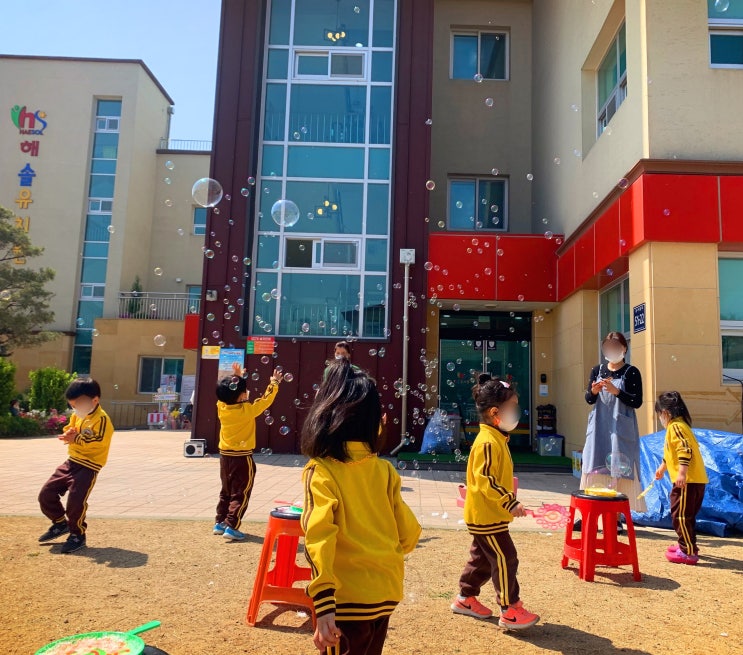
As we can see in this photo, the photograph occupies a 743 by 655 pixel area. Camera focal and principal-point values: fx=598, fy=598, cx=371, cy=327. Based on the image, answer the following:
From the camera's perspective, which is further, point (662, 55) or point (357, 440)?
point (662, 55)

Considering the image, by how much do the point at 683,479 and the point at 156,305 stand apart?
981 inches

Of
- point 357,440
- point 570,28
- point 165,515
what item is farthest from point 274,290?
point 357,440

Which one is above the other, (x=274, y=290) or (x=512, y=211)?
(x=512, y=211)

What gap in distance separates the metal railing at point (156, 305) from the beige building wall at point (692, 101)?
21.4 m

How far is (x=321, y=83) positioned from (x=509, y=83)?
16.5 ft

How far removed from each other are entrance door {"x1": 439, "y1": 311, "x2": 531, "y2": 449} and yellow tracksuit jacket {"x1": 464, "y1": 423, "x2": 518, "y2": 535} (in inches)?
410

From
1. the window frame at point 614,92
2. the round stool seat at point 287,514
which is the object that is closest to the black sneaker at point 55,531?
the round stool seat at point 287,514

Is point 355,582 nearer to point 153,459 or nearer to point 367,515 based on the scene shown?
point 367,515

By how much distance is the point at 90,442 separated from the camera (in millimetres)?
5176

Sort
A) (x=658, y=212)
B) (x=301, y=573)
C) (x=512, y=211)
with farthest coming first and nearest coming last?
1. (x=512, y=211)
2. (x=658, y=212)
3. (x=301, y=573)

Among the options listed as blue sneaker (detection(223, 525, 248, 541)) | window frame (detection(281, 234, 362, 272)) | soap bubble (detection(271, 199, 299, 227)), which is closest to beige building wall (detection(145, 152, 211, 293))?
window frame (detection(281, 234, 362, 272))

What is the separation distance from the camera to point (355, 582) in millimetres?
2168

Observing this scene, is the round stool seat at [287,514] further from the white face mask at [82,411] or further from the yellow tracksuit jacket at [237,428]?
the white face mask at [82,411]

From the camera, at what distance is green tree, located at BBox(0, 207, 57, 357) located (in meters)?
22.9
